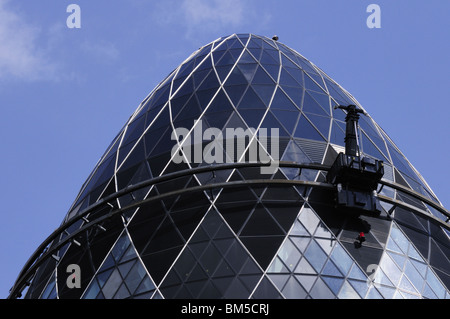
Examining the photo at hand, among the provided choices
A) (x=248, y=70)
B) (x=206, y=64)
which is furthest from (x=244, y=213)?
(x=206, y=64)

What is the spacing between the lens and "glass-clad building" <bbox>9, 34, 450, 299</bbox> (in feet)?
106

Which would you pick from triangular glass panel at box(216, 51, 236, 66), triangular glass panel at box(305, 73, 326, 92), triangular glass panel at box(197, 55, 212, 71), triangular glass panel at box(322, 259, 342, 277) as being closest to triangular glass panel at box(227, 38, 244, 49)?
triangular glass panel at box(216, 51, 236, 66)

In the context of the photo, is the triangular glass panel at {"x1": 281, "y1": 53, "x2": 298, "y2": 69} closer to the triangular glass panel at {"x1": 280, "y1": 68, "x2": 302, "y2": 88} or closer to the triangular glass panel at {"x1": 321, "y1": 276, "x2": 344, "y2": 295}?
the triangular glass panel at {"x1": 280, "y1": 68, "x2": 302, "y2": 88}

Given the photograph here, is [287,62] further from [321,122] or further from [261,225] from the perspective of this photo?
[261,225]

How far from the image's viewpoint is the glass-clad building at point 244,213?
3219 cm

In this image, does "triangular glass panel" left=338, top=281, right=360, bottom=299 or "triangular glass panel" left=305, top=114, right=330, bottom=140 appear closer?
"triangular glass panel" left=338, top=281, right=360, bottom=299

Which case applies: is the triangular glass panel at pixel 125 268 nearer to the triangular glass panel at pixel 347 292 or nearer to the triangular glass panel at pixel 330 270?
the triangular glass panel at pixel 330 270

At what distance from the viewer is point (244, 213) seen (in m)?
33.7

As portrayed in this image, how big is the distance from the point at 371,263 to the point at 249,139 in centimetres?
668

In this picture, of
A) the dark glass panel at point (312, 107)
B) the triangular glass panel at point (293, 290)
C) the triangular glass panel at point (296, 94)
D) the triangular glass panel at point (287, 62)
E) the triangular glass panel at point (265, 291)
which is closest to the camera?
the triangular glass panel at point (265, 291)

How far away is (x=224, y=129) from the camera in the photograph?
3741cm

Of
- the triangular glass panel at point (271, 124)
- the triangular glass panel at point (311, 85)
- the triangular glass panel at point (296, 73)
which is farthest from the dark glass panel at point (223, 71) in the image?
the triangular glass panel at point (271, 124)
